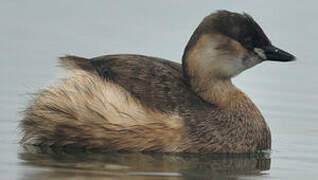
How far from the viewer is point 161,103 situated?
10.7 m

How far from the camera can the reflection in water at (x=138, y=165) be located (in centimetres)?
930

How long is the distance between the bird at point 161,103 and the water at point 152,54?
188 mm

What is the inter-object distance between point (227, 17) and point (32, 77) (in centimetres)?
375

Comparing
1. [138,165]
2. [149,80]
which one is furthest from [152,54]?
[138,165]

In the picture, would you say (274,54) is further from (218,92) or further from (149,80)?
(149,80)

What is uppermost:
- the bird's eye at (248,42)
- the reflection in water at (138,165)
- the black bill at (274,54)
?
the bird's eye at (248,42)

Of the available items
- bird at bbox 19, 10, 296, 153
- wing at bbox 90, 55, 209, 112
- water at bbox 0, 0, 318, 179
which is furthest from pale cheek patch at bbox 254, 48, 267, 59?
water at bbox 0, 0, 318, 179

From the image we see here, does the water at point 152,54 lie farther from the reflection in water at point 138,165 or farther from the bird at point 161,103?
the bird at point 161,103

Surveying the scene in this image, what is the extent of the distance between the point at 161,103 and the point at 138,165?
1.00 meters

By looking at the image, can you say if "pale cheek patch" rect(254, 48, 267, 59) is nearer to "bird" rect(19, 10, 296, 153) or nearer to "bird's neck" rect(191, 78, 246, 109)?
"bird" rect(19, 10, 296, 153)

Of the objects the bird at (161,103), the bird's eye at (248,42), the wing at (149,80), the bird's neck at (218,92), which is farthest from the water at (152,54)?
the bird's eye at (248,42)

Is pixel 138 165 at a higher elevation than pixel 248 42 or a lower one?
lower

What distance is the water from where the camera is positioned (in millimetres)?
9812

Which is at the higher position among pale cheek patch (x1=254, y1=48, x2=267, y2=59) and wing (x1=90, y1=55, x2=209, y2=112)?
pale cheek patch (x1=254, y1=48, x2=267, y2=59)
